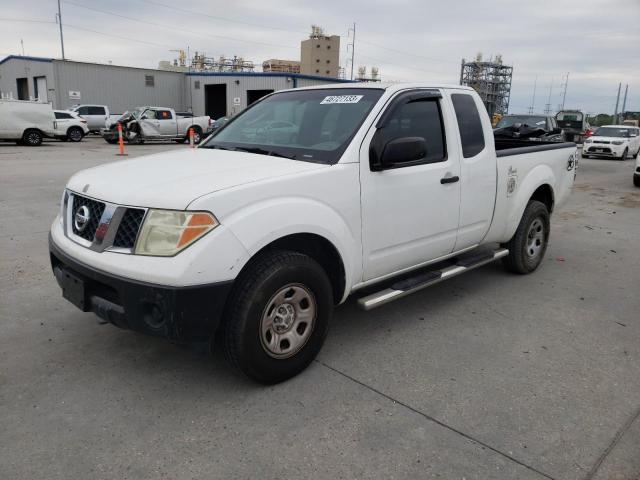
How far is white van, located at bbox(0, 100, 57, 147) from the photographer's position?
21.4 meters

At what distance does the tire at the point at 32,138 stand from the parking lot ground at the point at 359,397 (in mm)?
20070

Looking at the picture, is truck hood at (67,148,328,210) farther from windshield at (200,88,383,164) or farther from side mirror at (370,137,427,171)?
side mirror at (370,137,427,171)

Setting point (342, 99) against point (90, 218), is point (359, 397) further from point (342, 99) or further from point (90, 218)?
point (342, 99)

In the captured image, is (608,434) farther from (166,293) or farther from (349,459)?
(166,293)

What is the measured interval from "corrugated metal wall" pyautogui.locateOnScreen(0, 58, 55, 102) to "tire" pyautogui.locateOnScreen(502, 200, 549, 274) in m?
38.0

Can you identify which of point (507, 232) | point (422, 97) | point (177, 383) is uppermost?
point (422, 97)

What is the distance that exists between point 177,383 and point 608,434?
2.46 meters

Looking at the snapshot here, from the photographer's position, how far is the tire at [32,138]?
22062 mm

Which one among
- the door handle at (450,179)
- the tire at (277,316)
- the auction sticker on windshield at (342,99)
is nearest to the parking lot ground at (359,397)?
the tire at (277,316)

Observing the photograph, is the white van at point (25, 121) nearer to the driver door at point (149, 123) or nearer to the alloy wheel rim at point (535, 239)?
the driver door at point (149, 123)

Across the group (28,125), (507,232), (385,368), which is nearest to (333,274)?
(385,368)

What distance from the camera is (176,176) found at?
3.04m

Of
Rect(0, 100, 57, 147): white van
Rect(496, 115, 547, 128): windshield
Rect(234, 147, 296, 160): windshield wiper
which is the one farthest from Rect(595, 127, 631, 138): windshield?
Rect(0, 100, 57, 147): white van

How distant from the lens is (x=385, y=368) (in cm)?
347
